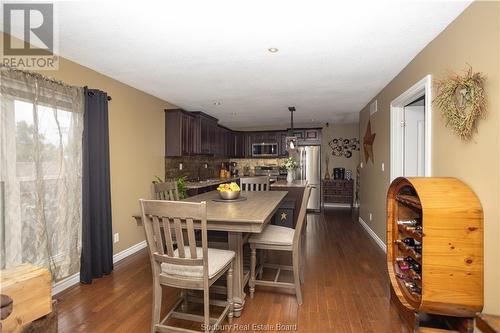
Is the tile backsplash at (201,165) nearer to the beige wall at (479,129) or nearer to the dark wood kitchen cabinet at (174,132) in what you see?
the dark wood kitchen cabinet at (174,132)

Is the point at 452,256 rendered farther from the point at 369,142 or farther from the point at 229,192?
the point at 369,142

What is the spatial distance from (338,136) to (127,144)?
5.76 m

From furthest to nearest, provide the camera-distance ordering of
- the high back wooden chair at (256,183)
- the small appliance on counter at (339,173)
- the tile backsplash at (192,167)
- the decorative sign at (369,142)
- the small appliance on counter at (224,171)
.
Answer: the small appliance on counter at (339,173), the small appliance on counter at (224,171), the tile backsplash at (192,167), the decorative sign at (369,142), the high back wooden chair at (256,183)

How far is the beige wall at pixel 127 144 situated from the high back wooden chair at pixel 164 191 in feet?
2.50

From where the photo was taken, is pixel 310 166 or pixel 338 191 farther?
pixel 338 191

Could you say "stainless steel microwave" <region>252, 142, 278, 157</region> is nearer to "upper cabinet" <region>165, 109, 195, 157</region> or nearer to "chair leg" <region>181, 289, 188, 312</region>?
"upper cabinet" <region>165, 109, 195, 157</region>

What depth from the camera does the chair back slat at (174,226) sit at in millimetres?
1703

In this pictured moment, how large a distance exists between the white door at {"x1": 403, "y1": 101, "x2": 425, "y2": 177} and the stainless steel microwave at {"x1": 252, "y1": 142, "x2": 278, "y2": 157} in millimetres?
4496

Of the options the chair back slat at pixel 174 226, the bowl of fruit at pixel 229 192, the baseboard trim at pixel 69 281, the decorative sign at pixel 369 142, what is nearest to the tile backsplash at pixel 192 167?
the baseboard trim at pixel 69 281

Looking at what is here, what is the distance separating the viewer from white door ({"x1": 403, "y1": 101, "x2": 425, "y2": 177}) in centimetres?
329

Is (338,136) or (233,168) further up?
(338,136)

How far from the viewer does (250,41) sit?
241 centimetres

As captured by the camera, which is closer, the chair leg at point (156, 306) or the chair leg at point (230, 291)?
the chair leg at point (156, 306)

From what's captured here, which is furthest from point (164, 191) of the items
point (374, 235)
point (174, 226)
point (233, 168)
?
point (233, 168)
